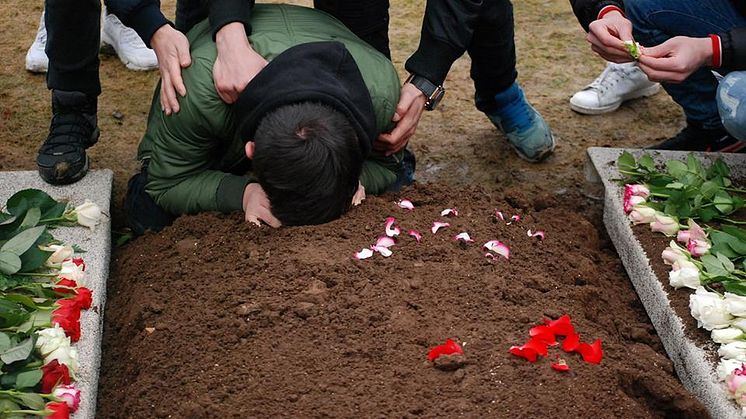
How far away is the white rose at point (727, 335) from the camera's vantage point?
8.20ft

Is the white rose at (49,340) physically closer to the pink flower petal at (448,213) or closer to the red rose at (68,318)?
the red rose at (68,318)

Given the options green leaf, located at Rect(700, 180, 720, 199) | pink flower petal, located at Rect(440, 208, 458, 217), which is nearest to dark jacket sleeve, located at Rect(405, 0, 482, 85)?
pink flower petal, located at Rect(440, 208, 458, 217)

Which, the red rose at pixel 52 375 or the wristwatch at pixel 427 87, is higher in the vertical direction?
the wristwatch at pixel 427 87

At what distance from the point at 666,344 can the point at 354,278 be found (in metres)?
0.87

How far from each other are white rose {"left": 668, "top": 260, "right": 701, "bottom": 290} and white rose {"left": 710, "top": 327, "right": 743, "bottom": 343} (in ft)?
0.69

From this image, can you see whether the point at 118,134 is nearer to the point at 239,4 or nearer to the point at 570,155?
the point at 239,4

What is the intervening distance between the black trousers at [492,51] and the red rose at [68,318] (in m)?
1.69

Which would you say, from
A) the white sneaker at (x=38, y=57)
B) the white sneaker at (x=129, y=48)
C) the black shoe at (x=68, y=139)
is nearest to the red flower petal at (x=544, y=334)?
the black shoe at (x=68, y=139)

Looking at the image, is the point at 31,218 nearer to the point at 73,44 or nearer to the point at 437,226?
the point at 73,44

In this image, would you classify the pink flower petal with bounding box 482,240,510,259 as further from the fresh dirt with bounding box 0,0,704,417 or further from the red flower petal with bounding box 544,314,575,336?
the red flower petal with bounding box 544,314,575,336

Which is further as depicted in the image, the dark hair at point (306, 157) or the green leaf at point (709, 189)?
the green leaf at point (709, 189)

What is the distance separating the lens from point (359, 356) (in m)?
2.41

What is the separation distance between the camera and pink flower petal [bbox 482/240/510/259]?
2857mm

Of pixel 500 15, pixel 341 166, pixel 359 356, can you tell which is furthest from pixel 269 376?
pixel 500 15
